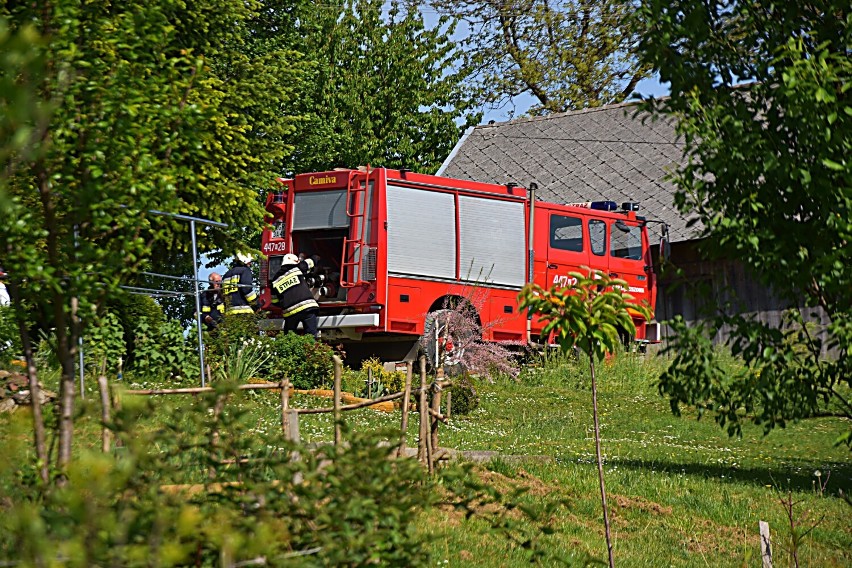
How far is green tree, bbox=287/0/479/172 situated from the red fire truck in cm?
1277

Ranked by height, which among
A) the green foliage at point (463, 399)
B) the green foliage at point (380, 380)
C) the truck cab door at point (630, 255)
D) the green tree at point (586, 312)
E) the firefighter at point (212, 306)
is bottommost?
the green foliage at point (463, 399)

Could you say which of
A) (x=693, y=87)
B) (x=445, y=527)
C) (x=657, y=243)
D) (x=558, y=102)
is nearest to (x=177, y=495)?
(x=445, y=527)

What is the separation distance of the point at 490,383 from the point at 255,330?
13.8 ft

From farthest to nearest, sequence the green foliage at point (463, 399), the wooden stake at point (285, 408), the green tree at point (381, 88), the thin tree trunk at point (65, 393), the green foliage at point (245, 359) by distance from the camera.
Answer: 1. the green tree at point (381, 88)
2. the green foliage at point (463, 399)
3. the green foliage at point (245, 359)
4. the wooden stake at point (285, 408)
5. the thin tree trunk at point (65, 393)

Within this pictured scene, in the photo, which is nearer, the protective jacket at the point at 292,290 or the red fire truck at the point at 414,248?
the protective jacket at the point at 292,290

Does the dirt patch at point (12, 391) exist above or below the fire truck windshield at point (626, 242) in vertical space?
below

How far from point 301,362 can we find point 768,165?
10760 millimetres

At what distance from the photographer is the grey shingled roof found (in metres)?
28.5

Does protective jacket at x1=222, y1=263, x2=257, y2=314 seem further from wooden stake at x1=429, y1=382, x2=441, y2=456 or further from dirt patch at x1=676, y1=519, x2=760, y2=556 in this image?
dirt patch at x1=676, y1=519, x2=760, y2=556

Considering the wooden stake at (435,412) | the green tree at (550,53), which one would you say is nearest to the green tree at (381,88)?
the green tree at (550,53)

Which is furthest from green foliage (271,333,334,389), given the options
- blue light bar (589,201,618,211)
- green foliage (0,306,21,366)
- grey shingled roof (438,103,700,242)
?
grey shingled roof (438,103,700,242)

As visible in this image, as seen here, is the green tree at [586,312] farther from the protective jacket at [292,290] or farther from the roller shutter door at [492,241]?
the roller shutter door at [492,241]

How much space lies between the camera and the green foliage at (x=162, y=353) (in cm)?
1720

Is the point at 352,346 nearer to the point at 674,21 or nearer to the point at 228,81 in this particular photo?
the point at 228,81
